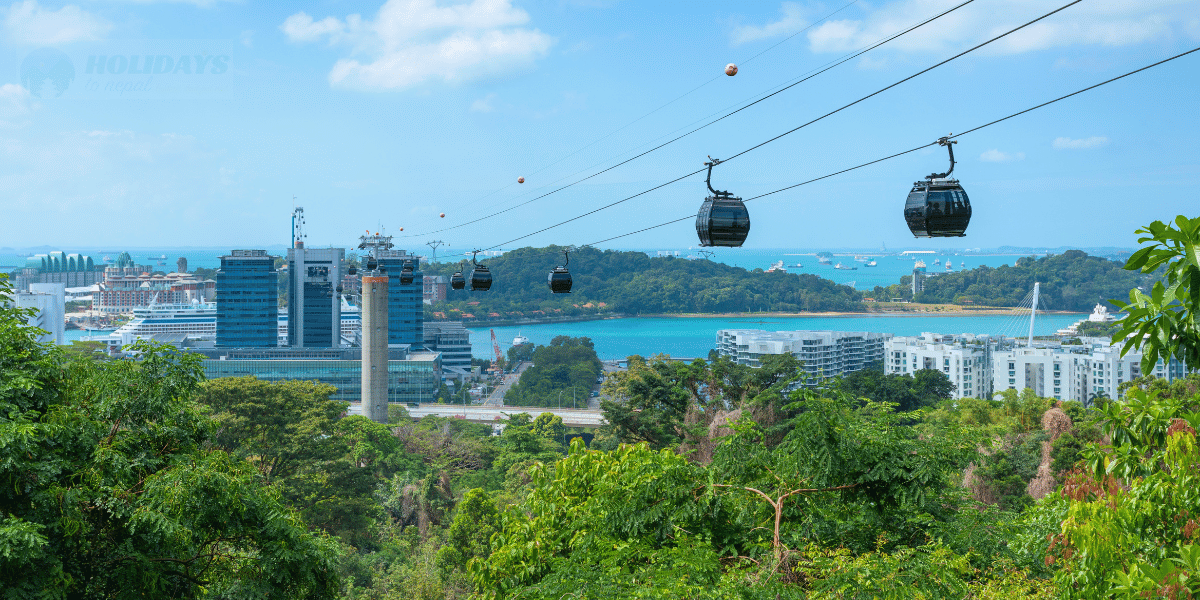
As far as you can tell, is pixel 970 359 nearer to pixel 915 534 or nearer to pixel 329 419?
pixel 329 419

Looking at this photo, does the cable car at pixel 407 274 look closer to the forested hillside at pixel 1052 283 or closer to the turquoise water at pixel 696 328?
the turquoise water at pixel 696 328

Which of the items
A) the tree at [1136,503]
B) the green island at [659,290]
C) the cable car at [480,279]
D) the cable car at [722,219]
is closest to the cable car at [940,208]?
the cable car at [722,219]

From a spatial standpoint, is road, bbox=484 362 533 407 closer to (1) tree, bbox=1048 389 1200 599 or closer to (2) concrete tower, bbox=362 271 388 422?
(2) concrete tower, bbox=362 271 388 422

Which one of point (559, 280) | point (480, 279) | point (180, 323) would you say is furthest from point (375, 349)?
point (180, 323)

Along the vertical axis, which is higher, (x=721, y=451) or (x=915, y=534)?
(x=721, y=451)

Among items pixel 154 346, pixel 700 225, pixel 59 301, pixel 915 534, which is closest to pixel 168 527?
pixel 154 346

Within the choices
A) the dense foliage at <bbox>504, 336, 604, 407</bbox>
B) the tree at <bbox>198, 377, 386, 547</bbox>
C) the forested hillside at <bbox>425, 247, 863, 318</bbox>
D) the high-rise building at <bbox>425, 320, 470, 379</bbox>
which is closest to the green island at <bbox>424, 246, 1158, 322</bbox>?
the forested hillside at <bbox>425, 247, 863, 318</bbox>
